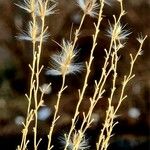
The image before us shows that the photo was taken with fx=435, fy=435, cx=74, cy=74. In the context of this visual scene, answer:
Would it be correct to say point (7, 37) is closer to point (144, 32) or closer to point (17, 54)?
point (17, 54)

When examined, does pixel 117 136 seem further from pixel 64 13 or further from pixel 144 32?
pixel 64 13

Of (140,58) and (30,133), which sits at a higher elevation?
(140,58)

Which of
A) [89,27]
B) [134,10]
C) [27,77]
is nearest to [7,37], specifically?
[27,77]

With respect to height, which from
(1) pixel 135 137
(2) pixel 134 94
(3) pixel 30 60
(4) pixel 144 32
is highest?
(4) pixel 144 32

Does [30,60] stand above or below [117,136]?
above

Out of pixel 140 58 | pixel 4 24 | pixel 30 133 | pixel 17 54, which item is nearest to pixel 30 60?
pixel 17 54

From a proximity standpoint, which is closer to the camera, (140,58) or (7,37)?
(7,37)
